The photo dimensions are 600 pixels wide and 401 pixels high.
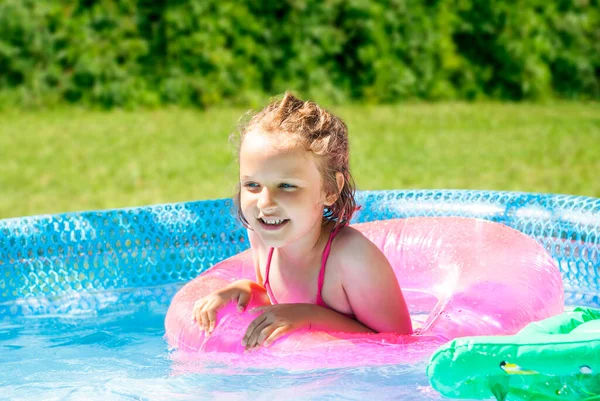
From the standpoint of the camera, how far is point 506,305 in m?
2.94

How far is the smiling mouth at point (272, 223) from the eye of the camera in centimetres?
286

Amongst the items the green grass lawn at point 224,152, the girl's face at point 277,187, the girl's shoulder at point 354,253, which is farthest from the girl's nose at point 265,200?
the green grass lawn at point 224,152

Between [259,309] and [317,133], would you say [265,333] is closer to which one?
[259,309]

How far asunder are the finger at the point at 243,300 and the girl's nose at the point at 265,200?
1.24ft

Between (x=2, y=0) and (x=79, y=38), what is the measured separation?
0.78 m

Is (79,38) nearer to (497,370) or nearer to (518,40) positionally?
(518,40)

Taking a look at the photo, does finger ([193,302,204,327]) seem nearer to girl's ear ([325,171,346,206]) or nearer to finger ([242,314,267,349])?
finger ([242,314,267,349])

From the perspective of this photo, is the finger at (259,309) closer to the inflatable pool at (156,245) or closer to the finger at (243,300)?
the finger at (243,300)

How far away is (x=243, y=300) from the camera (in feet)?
10.0

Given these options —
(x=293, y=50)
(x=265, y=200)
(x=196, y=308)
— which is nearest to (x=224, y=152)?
(x=293, y=50)

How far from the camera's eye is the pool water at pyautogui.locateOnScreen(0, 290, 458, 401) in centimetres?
264

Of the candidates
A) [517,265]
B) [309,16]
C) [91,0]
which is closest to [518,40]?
[309,16]

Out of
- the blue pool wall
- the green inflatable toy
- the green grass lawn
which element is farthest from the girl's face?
the green grass lawn

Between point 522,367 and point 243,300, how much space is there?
1110 mm
